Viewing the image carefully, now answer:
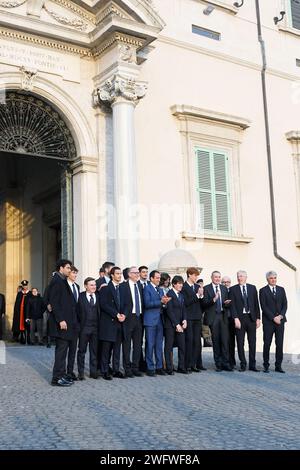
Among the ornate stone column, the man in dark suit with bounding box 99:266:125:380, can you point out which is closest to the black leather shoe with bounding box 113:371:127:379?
the man in dark suit with bounding box 99:266:125:380

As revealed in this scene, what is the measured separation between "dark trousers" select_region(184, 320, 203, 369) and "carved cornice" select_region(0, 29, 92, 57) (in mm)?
6715

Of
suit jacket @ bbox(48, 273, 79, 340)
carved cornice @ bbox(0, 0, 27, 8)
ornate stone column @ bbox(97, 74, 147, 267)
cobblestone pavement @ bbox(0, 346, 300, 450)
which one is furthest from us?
ornate stone column @ bbox(97, 74, 147, 267)

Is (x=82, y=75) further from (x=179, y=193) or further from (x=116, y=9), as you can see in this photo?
(x=179, y=193)

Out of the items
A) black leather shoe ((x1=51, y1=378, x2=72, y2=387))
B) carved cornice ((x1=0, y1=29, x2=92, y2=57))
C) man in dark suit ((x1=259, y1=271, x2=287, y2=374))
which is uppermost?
carved cornice ((x1=0, y1=29, x2=92, y2=57))

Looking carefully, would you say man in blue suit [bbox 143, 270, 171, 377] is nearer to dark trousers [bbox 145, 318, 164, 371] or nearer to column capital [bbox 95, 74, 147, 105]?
dark trousers [bbox 145, 318, 164, 371]

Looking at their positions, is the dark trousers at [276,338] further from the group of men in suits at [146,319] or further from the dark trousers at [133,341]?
the dark trousers at [133,341]

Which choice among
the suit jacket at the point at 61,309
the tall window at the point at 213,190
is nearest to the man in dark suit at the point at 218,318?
the suit jacket at the point at 61,309

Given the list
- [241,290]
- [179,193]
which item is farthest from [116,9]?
[241,290]

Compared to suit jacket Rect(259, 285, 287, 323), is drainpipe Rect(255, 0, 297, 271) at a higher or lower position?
higher

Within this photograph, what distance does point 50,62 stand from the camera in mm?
13055

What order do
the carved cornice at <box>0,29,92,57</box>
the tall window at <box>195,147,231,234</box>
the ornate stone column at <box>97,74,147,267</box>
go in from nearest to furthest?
1. the carved cornice at <box>0,29,92,57</box>
2. the ornate stone column at <box>97,74,147,267</box>
3. the tall window at <box>195,147,231,234</box>

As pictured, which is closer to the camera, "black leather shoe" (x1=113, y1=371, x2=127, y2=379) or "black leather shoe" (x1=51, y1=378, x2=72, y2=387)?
"black leather shoe" (x1=51, y1=378, x2=72, y2=387)

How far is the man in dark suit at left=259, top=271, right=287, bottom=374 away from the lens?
392 inches

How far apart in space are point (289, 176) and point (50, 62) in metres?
7.42
